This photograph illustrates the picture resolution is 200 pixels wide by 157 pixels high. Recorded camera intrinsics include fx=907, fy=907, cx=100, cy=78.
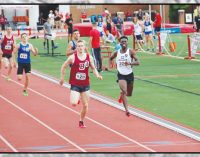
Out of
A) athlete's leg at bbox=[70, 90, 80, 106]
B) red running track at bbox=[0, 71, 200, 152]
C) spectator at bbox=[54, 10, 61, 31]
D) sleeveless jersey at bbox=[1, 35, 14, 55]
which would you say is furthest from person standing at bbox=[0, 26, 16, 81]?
athlete's leg at bbox=[70, 90, 80, 106]

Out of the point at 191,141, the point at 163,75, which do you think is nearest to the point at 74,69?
the point at 191,141

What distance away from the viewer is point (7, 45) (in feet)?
39.7

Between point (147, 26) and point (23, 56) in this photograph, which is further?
point (147, 26)

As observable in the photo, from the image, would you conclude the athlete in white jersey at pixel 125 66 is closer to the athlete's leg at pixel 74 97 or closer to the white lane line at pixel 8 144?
the athlete's leg at pixel 74 97

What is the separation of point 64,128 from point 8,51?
4.23 feet

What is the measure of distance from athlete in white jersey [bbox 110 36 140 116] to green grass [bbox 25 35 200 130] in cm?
57

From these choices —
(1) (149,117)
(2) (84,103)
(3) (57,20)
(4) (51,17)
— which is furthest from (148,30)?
(4) (51,17)

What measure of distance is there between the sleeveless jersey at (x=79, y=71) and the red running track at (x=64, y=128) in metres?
0.38

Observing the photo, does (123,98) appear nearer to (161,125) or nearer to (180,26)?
(161,125)

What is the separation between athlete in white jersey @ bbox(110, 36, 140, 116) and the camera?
12422mm

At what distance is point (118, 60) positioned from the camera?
1283 cm

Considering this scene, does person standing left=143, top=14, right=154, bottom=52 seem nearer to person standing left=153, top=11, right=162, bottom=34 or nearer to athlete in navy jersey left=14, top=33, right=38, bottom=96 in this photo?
person standing left=153, top=11, right=162, bottom=34

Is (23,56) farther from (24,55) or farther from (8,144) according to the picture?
(8,144)

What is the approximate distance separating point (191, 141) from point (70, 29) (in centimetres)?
220
